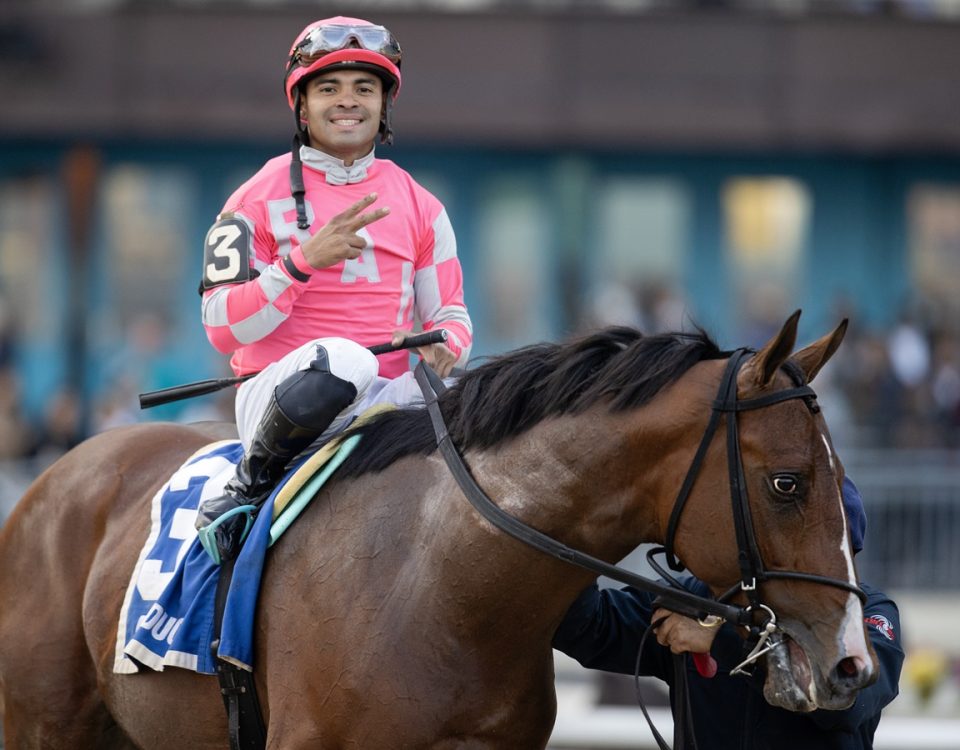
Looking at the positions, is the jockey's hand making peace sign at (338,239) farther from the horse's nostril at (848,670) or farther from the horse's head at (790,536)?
the horse's nostril at (848,670)

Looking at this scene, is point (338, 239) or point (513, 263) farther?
point (513, 263)

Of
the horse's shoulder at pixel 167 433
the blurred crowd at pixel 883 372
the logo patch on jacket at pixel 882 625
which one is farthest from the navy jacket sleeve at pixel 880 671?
the blurred crowd at pixel 883 372

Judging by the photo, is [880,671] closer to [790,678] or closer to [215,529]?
[790,678]

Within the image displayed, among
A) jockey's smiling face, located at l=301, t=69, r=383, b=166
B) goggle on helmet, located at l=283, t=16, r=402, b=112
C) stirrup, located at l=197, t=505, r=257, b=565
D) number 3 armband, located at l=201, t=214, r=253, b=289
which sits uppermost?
goggle on helmet, located at l=283, t=16, r=402, b=112

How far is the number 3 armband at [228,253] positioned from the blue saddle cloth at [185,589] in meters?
0.57

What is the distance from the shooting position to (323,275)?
13.3 ft

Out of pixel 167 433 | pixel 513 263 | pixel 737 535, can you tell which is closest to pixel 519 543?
pixel 737 535

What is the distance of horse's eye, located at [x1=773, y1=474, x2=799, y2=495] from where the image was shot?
3.26 m

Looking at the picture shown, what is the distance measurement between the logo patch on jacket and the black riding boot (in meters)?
1.45

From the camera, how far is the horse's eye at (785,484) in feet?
10.7

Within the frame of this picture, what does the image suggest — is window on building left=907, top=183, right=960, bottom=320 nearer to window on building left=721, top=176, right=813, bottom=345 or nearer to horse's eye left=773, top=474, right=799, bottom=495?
window on building left=721, top=176, right=813, bottom=345

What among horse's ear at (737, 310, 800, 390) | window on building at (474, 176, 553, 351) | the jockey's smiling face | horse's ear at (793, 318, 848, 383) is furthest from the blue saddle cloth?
window on building at (474, 176, 553, 351)

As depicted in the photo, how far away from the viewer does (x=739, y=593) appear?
10.9ft

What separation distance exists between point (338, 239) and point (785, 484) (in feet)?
4.21
